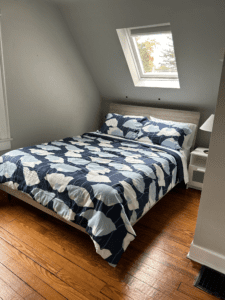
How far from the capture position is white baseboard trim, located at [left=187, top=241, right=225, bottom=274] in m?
1.66

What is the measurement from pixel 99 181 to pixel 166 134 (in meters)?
1.45

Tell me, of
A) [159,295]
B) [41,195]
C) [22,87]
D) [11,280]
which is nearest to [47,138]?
[22,87]

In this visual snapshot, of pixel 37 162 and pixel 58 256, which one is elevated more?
pixel 37 162

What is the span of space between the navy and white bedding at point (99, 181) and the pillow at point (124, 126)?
50 centimetres

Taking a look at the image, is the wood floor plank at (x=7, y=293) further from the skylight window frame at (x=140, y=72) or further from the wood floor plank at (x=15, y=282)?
the skylight window frame at (x=140, y=72)

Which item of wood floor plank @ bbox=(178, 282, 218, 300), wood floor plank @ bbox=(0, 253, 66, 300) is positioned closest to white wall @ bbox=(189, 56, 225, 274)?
wood floor plank @ bbox=(178, 282, 218, 300)

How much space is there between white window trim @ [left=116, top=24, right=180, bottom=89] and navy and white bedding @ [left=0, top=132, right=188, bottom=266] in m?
1.13

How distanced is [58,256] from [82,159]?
0.90 meters

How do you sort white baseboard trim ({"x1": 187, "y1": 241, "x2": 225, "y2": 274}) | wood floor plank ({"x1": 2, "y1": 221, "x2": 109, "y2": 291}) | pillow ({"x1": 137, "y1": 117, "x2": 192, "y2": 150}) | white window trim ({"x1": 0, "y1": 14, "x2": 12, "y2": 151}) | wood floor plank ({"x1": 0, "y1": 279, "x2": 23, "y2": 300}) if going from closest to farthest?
wood floor plank ({"x1": 0, "y1": 279, "x2": 23, "y2": 300}), wood floor plank ({"x1": 2, "y1": 221, "x2": 109, "y2": 291}), white baseboard trim ({"x1": 187, "y1": 241, "x2": 225, "y2": 274}), white window trim ({"x1": 0, "y1": 14, "x2": 12, "y2": 151}), pillow ({"x1": 137, "y1": 117, "x2": 192, "y2": 150})

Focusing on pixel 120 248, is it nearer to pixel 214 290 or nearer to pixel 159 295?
pixel 159 295

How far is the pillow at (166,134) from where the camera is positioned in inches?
113

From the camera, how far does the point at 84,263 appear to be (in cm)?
170

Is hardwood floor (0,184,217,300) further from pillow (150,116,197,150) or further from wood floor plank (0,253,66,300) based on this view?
pillow (150,116,197,150)

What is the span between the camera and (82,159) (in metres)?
2.25
